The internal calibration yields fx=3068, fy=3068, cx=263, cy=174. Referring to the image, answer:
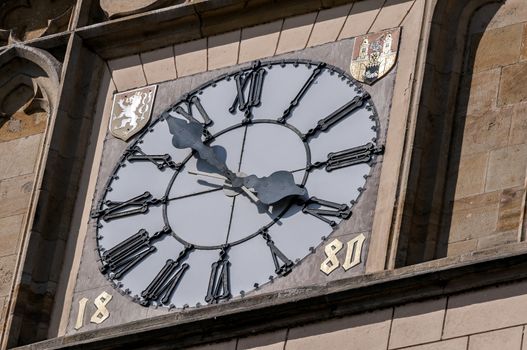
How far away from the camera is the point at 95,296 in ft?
56.5

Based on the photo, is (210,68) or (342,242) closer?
(342,242)

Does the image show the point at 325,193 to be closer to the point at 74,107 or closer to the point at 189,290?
the point at 189,290

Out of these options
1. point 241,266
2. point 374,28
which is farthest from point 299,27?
point 241,266

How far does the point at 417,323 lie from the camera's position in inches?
619

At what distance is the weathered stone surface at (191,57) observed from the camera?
1791 centimetres

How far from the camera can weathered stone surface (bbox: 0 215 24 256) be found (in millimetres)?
17797

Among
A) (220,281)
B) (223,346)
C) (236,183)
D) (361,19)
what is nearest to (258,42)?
(361,19)

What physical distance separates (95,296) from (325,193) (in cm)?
147

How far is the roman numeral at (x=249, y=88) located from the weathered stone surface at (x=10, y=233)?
1460 millimetres

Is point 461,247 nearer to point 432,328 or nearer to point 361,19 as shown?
point 432,328

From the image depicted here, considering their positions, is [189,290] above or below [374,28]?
below

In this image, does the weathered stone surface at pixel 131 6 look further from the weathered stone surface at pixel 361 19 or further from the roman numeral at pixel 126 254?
the roman numeral at pixel 126 254

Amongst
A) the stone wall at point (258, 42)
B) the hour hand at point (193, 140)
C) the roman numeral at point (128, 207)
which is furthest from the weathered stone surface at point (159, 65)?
the roman numeral at point (128, 207)

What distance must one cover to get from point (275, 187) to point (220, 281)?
62cm
